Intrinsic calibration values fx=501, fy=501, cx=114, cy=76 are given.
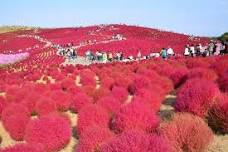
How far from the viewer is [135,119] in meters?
9.85

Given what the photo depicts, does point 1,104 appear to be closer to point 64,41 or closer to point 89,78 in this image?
point 89,78

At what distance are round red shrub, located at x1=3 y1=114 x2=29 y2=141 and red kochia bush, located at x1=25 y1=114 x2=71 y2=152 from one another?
148 cm

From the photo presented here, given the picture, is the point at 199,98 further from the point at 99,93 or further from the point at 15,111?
the point at 15,111

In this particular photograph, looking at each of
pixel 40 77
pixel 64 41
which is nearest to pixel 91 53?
pixel 64 41

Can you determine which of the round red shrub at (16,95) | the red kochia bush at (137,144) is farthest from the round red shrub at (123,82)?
the red kochia bush at (137,144)

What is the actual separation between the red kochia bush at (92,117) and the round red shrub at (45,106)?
2781 mm

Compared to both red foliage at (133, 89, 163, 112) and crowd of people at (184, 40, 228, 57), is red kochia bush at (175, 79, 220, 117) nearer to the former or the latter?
red foliage at (133, 89, 163, 112)

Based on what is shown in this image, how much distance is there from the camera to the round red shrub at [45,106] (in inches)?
563

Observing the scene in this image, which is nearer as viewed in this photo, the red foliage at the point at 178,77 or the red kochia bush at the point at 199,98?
the red kochia bush at the point at 199,98

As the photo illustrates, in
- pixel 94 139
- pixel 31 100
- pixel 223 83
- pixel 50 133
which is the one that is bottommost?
pixel 31 100

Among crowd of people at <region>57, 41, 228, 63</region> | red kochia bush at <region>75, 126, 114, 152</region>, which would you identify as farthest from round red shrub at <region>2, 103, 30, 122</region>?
crowd of people at <region>57, 41, 228, 63</region>

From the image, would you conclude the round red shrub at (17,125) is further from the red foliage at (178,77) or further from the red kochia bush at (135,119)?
the red foliage at (178,77)

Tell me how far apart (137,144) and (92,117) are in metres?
4.57

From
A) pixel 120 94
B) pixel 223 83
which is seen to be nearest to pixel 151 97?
pixel 120 94
